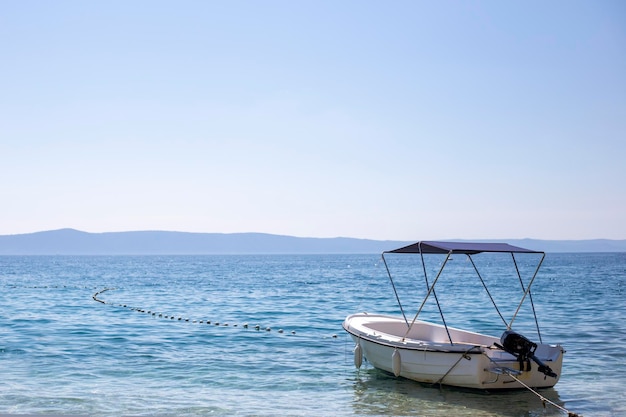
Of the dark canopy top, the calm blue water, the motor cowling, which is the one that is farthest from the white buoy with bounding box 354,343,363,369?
the motor cowling

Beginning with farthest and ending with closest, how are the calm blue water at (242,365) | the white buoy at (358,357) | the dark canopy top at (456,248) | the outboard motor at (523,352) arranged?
the white buoy at (358,357)
the dark canopy top at (456,248)
the outboard motor at (523,352)
the calm blue water at (242,365)

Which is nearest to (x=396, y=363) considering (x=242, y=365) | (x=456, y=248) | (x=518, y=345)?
(x=518, y=345)

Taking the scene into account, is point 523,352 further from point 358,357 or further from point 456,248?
point 358,357

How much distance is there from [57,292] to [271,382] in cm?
3577

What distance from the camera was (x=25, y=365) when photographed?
55.8 ft

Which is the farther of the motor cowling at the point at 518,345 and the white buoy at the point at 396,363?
the white buoy at the point at 396,363

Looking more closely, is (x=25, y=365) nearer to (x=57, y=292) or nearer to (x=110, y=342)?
(x=110, y=342)

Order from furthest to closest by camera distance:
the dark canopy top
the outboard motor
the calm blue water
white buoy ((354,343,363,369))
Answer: white buoy ((354,343,363,369)) < the dark canopy top < the outboard motor < the calm blue water

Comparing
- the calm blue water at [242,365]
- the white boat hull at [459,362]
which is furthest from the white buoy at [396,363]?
the calm blue water at [242,365]

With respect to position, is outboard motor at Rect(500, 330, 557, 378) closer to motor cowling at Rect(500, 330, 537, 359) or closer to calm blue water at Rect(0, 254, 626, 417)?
motor cowling at Rect(500, 330, 537, 359)

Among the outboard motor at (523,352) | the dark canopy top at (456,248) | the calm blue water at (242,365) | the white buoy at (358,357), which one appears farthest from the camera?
the white buoy at (358,357)

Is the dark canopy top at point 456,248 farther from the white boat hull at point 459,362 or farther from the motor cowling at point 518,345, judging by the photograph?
the white boat hull at point 459,362

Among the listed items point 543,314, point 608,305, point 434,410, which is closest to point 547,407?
point 434,410

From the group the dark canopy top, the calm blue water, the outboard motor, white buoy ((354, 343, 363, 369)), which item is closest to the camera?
the calm blue water
